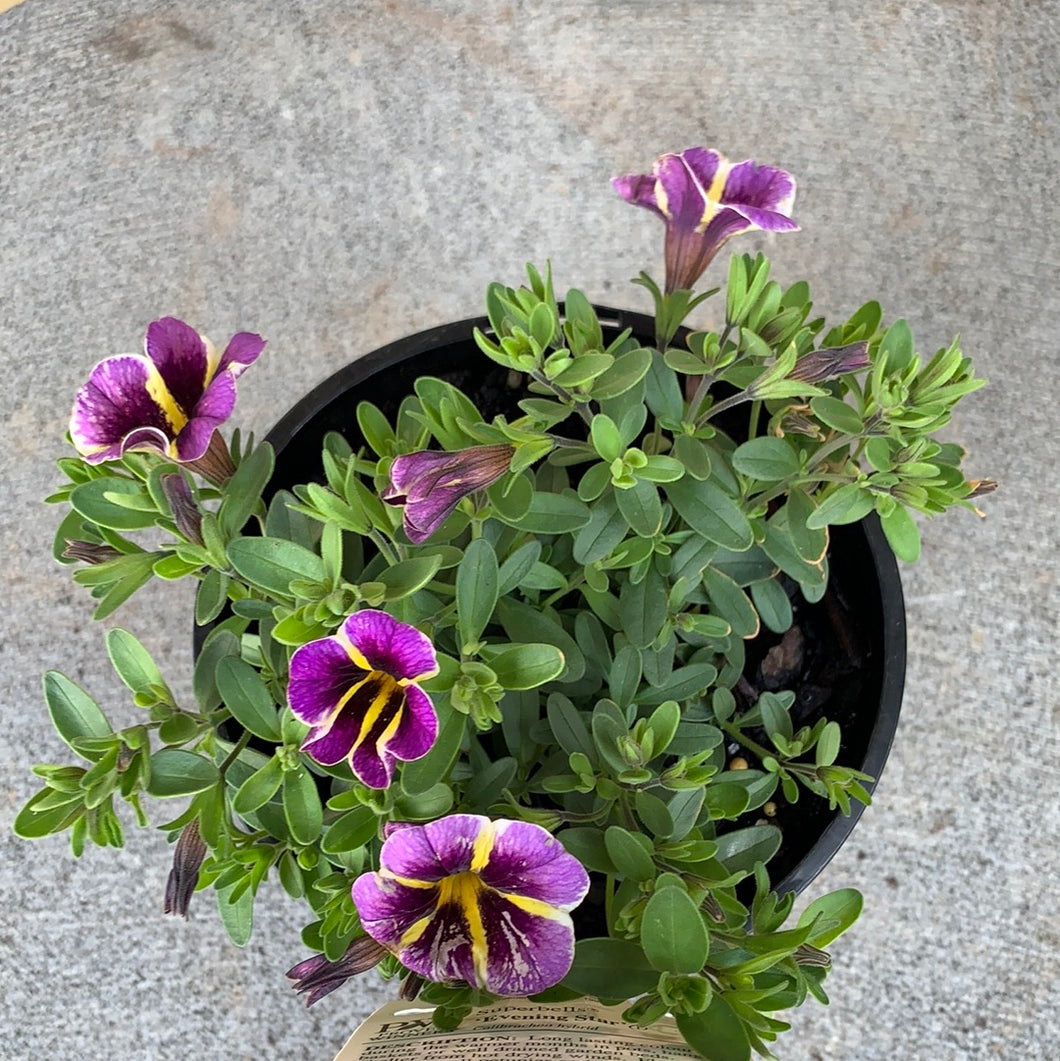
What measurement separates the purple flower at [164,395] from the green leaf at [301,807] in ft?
0.57

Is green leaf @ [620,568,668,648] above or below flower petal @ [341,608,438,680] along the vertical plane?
below

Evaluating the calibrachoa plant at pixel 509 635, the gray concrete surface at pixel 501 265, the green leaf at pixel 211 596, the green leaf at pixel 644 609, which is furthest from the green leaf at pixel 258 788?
the gray concrete surface at pixel 501 265

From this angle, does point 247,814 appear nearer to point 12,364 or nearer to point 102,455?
point 102,455

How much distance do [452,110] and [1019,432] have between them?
0.64 meters

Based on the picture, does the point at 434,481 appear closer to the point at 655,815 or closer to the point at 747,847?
the point at 655,815

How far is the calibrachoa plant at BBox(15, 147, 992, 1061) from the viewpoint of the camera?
1.61 feet

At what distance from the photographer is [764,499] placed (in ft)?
2.10

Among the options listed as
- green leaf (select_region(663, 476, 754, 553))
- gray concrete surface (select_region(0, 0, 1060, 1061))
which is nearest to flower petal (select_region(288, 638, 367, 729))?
green leaf (select_region(663, 476, 754, 553))

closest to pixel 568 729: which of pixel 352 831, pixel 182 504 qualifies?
pixel 352 831

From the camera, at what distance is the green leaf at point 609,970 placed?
53cm

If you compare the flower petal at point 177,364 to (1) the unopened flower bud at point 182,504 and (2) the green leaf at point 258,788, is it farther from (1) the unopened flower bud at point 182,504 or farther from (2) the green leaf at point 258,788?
(2) the green leaf at point 258,788

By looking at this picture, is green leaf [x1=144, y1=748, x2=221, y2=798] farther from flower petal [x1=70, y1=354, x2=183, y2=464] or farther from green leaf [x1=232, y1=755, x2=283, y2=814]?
flower petal [x1=70, y1=354, x2=183, y2=464]

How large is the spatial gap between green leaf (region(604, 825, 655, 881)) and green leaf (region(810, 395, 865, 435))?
24 centimetres

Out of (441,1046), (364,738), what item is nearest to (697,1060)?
(441,1046)
